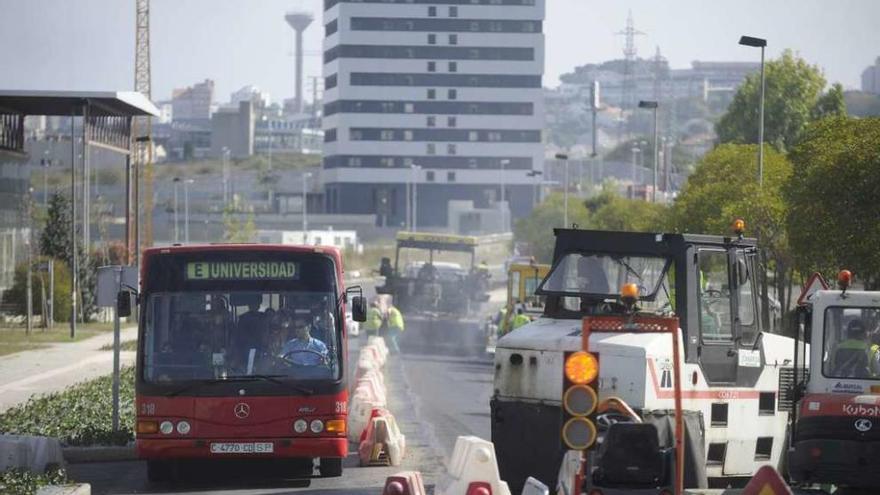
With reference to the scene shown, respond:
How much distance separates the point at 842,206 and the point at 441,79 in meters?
129

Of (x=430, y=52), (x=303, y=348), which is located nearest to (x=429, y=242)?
(x=303, y=348)

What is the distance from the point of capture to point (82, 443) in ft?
69.4

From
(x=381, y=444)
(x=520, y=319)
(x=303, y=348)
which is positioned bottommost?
(x=520, y=319)

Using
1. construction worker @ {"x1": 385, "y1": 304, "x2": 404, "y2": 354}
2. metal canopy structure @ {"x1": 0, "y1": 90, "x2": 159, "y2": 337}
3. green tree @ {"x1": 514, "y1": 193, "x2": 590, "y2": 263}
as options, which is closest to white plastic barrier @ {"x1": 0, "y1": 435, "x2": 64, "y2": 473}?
construction worker @ {"x1": 385, "y1": 304, "x2": 404, "y2": 354}

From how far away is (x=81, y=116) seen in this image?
59.1 metres

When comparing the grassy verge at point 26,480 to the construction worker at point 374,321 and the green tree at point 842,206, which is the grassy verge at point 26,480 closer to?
the green tree at point 842,206

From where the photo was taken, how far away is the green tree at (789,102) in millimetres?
75000

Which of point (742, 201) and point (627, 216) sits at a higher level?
point (742, 201)

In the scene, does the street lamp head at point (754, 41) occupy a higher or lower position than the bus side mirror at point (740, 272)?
higher

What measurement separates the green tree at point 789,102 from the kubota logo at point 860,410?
60397 mm

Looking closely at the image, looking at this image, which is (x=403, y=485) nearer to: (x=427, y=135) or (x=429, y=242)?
(x=429, y=242)

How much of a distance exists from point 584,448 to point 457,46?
15384 cm

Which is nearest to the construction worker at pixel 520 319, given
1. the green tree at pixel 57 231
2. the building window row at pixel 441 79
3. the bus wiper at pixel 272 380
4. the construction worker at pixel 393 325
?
the construction worker at pixel 393 325

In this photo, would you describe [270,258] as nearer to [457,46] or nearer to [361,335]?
[361,335]
